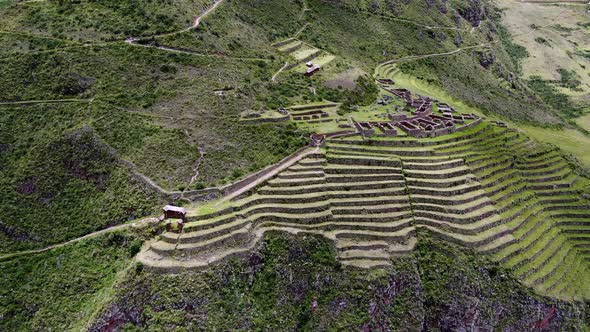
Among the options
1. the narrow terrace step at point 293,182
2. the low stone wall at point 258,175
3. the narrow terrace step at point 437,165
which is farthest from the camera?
the narrow terrace step at point 437,165

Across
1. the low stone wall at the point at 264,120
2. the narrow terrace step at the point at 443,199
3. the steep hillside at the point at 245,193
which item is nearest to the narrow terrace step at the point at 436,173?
the steep hillside at the point at 245,193

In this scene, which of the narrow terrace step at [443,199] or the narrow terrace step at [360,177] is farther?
the narrow terrace step at [443,199]

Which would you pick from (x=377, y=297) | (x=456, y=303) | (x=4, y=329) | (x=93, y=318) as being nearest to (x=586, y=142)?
(x=456, y=303)

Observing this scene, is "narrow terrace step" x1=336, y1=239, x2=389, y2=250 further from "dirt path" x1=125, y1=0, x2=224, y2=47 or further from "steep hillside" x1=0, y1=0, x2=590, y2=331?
"dirt path" x1=125, y1=0, x2=224, y2=47

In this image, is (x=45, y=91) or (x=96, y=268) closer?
(x=96, y=268)

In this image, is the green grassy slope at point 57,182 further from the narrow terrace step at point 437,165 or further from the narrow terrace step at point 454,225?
the narrow terrace step at point 437,165

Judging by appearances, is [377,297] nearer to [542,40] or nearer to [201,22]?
[201,22]
